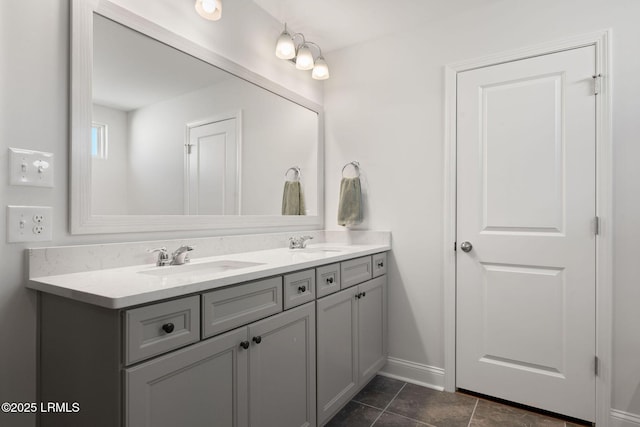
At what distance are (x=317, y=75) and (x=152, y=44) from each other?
117cm

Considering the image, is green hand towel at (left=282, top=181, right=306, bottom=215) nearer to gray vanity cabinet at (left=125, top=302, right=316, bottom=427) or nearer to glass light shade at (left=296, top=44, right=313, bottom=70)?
glass light shade at (left=296, top=44, right=313, bottom=70)

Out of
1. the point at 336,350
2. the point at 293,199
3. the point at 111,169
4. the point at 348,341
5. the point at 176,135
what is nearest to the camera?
the point at 111,169

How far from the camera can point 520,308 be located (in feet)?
6.46

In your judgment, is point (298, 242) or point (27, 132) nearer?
point (27, 132)

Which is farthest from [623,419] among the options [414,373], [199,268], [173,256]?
[173,256]

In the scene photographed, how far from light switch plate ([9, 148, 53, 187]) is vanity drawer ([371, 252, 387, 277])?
5.47 ft

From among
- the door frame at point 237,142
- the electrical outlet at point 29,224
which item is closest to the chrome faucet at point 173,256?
the door frame at point 237,142

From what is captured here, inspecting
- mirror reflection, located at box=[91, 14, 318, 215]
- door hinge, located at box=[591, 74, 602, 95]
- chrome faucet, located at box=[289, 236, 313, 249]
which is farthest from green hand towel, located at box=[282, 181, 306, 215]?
door hinge, located at box=[591, 74, 602, 95]

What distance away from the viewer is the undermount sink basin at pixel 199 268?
1.40m

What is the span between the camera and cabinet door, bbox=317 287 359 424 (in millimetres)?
1674

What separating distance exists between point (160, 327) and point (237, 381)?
15.2 inches

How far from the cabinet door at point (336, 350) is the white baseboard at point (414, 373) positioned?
1.72 feet

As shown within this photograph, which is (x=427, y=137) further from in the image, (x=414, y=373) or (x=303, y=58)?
(x=414, y=373)

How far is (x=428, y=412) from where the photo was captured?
1.93m
